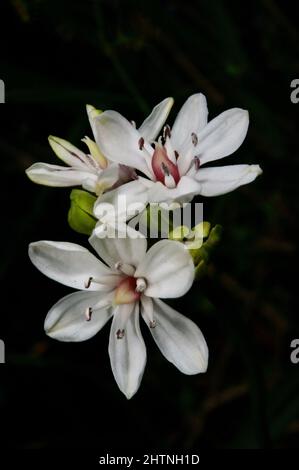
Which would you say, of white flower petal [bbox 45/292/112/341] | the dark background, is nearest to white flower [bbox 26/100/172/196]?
white flower petal [bbox 45/292/112/341]

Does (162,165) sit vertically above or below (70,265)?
above

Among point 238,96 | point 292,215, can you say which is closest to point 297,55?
point 238,96

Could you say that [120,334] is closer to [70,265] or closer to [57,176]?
[70,265]

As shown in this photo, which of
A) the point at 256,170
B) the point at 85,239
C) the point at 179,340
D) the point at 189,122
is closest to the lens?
the point at 256,170

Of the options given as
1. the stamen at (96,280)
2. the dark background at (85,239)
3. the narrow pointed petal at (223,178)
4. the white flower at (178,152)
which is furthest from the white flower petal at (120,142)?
the dark background at (85,239)

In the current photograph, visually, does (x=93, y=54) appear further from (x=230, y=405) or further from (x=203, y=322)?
(x=230, y=405)

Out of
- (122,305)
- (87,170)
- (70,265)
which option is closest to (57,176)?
(87,170)

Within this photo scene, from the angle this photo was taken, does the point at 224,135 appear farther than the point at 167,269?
Yes
